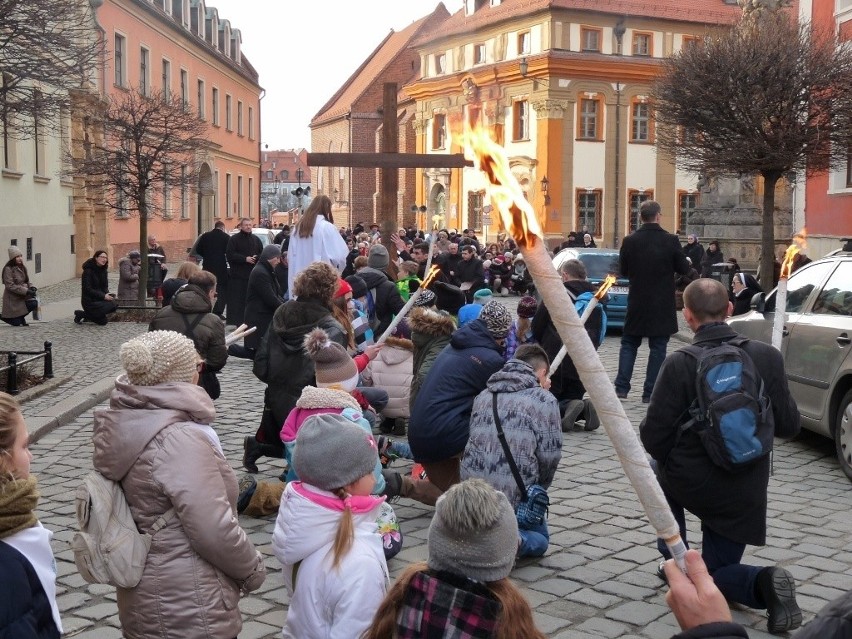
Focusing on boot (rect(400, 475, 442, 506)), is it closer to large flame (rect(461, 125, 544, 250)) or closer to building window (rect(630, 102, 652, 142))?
large flame (rect(461, 125, 544, 250))

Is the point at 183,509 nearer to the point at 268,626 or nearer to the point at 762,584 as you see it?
the point at 268,626

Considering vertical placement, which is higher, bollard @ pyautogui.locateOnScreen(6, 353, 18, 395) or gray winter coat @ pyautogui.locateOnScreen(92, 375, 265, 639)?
gray winter coat @ pyautogui.locateOnScreen(92, 375, 265, 639)

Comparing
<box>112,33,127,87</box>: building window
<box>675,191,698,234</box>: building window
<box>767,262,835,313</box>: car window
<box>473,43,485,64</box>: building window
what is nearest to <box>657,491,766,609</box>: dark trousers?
<box>767,262,835,313</box>: car window

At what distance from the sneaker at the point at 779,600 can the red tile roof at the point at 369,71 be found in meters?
78.6

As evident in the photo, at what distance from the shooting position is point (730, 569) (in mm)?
5242

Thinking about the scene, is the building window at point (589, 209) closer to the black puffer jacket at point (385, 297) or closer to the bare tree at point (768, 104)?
the bare tree at point (768, 104)

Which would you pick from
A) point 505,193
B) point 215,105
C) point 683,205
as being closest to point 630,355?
point 505,193

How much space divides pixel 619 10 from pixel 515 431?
52.1m

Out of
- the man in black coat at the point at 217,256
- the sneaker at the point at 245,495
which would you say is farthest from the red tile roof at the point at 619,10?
the sneaker at the point at 245,495

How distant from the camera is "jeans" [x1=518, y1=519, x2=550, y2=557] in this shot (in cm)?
612

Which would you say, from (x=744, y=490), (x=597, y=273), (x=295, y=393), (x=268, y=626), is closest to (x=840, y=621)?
(x=744, y=490)

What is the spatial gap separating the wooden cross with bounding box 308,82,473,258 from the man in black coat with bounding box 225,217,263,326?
10.8ft

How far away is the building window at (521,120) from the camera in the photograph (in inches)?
2151

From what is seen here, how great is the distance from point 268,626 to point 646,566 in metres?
2.15
